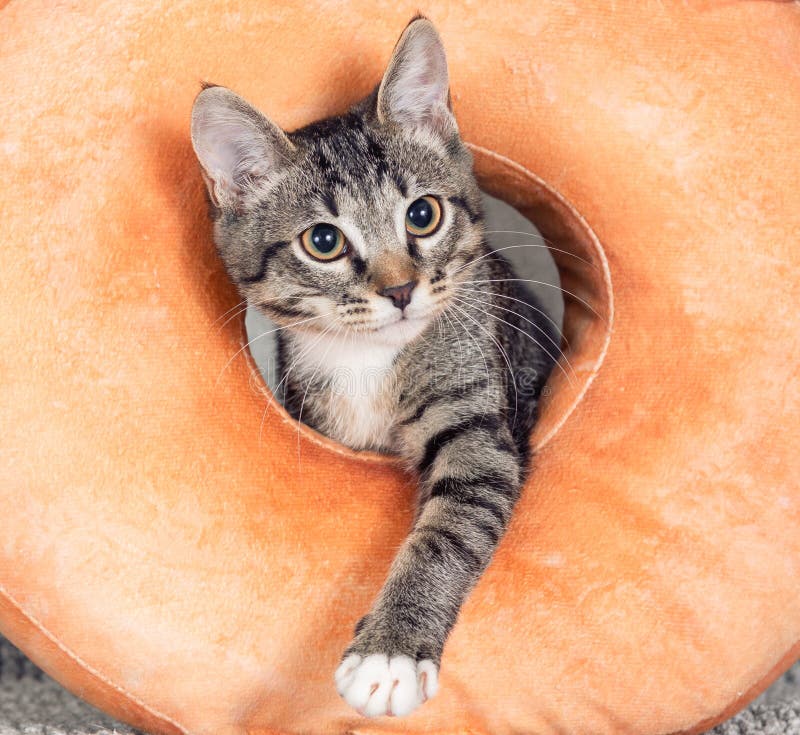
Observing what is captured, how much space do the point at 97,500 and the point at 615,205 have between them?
1064 mm

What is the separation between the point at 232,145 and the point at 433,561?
0.81m

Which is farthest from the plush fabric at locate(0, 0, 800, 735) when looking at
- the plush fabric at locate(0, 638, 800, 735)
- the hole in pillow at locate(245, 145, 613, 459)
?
the plush fabric at locate(0, 638, 800, 735)

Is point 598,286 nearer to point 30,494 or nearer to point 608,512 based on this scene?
point 608,512

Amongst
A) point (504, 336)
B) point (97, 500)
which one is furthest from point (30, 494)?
point (504, 336)

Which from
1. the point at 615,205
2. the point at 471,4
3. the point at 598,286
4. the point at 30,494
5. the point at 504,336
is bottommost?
the point at 30,494

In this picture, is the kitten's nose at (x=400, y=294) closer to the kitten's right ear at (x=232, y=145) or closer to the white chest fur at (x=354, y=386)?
the white chest fur at (x=354, y=386)

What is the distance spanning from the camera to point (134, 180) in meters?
1.39

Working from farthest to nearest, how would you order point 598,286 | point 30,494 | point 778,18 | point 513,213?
point 513,213, point 598,286, point 778,18, point 30,494

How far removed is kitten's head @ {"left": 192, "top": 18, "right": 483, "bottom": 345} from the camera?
139 cm

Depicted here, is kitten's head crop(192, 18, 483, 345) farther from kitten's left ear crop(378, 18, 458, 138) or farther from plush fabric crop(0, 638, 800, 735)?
plush fabric crop(0, 638, 800, 735)

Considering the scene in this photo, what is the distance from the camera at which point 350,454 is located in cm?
157

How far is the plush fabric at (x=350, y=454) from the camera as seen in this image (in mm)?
1334

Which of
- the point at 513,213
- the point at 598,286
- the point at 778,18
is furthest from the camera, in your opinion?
the point at 513,213

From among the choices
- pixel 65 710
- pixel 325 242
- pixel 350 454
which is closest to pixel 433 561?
pixel 350 454
